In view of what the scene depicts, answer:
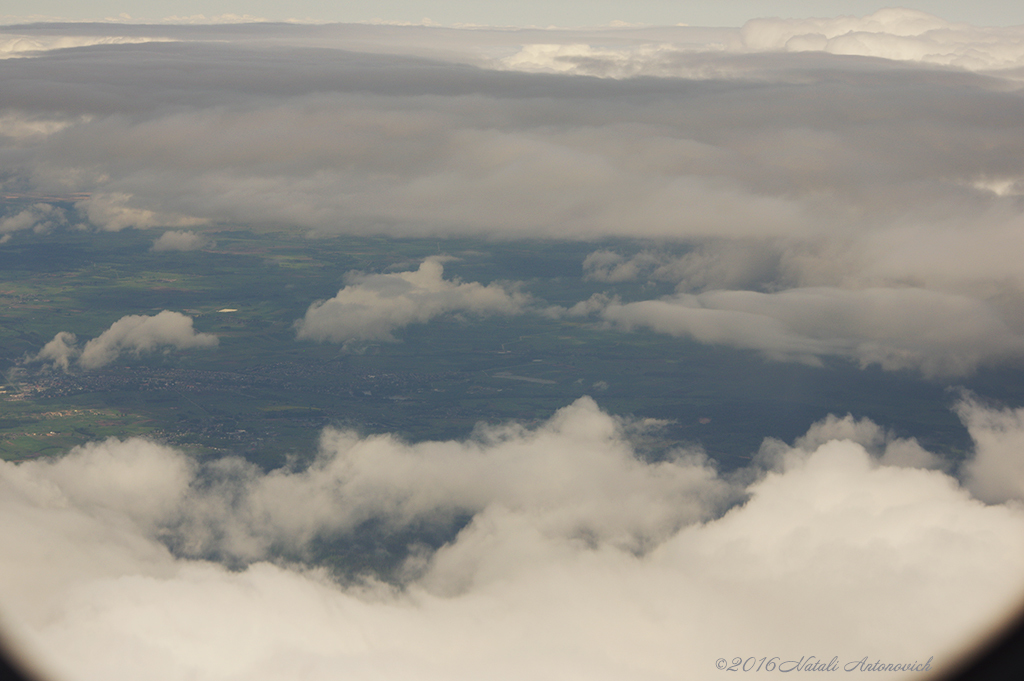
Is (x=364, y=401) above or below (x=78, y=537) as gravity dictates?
below

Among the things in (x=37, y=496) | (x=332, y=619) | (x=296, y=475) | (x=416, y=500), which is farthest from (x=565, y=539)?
(x=37, y=496)

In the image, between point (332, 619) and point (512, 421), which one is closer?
point (332, 619)

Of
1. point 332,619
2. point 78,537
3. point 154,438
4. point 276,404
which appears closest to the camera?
point 332,619

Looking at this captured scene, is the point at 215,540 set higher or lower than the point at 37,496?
lower

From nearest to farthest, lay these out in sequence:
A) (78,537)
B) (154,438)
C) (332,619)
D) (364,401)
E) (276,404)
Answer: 1. (332,619)
2. (78,537)
3. (154,438)
4. (276,404)
5. (364,401)

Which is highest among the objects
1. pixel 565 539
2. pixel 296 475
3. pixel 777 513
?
pixel 777 513

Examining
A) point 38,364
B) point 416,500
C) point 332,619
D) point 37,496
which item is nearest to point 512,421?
point 416,500

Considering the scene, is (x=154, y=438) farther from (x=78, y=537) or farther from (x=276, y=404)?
(x=78, y=537)

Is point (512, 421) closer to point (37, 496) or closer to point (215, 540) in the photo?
point (215, 540)

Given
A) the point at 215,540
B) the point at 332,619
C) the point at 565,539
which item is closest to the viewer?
the point at 332,619
